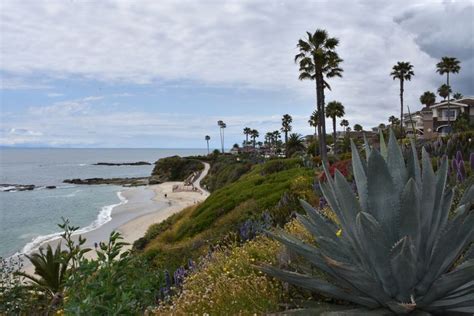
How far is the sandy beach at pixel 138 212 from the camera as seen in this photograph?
35.5 metres

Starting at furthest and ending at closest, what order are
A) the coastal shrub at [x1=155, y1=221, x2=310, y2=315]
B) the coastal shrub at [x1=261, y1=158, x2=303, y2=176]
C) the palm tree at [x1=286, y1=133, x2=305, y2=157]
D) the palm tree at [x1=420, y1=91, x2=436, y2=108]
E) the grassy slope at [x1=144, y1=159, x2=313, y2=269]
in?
the palm tree at [x1=420, y1=91, x2=436, y2=108], the palm tree at [x1=286, y1=133, x2=305, y2=157], the coastal shrub at [x1=261, y1=158, x2=303, y2=176], the grassy slope at [x1=144, y1=159, x2=313, y2=269], the coastal shrub at [x1=155, y1=221, x2=310, y2=315]

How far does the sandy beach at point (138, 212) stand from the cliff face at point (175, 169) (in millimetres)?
22798

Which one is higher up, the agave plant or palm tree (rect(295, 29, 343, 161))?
palm tree (rect(295, 29, 343, 161))

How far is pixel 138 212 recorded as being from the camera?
50.4 metres

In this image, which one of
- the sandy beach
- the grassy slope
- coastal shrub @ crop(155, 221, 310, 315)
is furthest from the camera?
the sandy beach

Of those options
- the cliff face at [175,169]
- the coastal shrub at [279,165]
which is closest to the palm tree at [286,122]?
the cliff face at [175,169]

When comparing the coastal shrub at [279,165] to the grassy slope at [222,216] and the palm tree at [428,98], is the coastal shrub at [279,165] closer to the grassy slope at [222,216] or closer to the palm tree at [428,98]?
the grassy slope at [222,216]

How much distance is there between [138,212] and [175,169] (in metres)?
54.1

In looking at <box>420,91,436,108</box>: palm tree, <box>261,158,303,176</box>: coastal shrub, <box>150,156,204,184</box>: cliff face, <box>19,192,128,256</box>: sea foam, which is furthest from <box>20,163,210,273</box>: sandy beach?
<box>420,91,436,108</box>: palm tree

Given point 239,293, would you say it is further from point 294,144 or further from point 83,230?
point 294,144

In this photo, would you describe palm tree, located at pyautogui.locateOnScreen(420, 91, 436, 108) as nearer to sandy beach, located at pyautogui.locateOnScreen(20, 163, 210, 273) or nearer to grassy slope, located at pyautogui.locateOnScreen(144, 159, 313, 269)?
sandy beach, located at pyautogui.locateOnScreen(20, 163, 210, 273)

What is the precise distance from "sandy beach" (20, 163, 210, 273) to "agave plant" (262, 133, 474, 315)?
24.3 meters

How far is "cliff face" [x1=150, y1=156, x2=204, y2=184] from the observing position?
100m

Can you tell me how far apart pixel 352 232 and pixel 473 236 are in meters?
0.84
